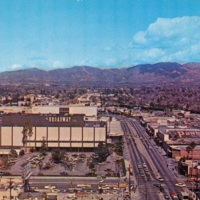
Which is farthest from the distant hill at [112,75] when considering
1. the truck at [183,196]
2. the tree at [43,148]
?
the truck at [183,196]

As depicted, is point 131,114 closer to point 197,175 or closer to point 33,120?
point 33,120

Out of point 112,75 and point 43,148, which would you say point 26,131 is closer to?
point 43,148

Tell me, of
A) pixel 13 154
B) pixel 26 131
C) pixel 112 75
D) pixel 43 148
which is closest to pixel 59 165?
pixel 13 154

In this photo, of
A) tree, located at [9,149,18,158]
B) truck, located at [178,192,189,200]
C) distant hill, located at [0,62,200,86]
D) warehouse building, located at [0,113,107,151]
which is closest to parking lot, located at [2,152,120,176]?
tree, located at [9,149,18,158]

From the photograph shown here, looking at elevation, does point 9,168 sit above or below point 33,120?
below

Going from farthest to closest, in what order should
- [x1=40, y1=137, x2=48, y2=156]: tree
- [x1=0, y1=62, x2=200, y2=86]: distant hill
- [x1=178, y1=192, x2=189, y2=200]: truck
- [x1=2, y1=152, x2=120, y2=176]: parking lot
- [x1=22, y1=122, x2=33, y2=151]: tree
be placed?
[x1=0, y1=62, x2=200, y2=86]: distant hill < [x1=22, y1=122, x2=33, y2=151]: tree < [x1=40, y1=137, x2=48, y2=156]: tree < [x1=2, y1=152, x2=120, y2=176]: parking lot < [x1=178, y1=192, x2=189, y2=200]: truck

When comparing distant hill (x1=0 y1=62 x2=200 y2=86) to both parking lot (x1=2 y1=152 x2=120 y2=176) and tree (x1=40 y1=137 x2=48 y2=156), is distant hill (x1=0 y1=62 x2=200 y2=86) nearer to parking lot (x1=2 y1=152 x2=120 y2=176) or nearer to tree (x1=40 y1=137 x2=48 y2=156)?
tree (x1=40 y1=137 x2=48 y2=156)

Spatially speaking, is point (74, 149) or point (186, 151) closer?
point (186, 151)

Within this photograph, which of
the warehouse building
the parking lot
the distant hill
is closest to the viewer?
the parking lot

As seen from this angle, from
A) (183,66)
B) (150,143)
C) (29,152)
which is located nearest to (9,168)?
(29,152)
